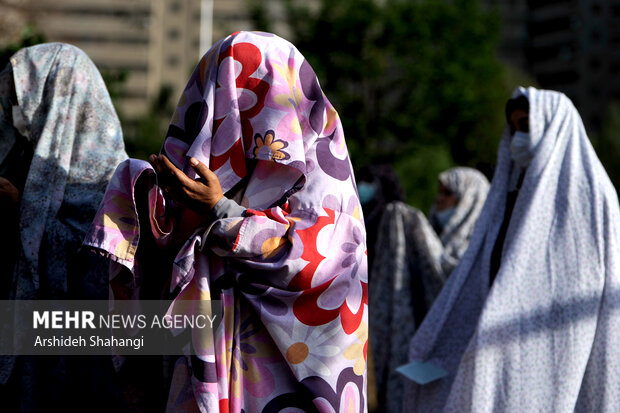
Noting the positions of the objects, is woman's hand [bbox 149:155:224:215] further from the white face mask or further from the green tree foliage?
the green tree foliage

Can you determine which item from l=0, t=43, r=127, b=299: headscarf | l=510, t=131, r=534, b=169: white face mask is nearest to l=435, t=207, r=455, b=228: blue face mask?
l=510, t=131, r=534, b=169: white face mask

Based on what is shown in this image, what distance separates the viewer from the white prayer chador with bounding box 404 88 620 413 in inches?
114

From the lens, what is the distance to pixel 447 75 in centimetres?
1748

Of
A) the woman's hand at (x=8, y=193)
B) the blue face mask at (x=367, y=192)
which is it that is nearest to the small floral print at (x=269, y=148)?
the woman's hand at (x=8, y=193)

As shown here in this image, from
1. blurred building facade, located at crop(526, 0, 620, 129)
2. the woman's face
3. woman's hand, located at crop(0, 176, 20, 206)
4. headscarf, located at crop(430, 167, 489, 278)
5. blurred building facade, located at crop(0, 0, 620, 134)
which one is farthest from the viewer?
blurred building facade, located at crop(0, 0, 620, 134)

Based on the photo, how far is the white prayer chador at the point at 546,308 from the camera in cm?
289

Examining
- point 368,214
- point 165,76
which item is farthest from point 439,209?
point 165,76

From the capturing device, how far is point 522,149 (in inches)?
134

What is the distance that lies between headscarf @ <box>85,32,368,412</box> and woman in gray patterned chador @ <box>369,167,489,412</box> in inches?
118

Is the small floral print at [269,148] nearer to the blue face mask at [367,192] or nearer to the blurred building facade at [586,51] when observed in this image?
the blue face mask at [367,192]

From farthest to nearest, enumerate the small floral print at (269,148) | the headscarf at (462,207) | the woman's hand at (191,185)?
the headscarf at (462,207)
the small floral print at (269,148)
the woman's hand at (191,185)

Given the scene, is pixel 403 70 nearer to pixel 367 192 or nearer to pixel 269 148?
pixel 367 192

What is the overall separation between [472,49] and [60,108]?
653 inches

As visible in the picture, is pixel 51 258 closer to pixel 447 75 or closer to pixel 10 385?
pixel 10 385
